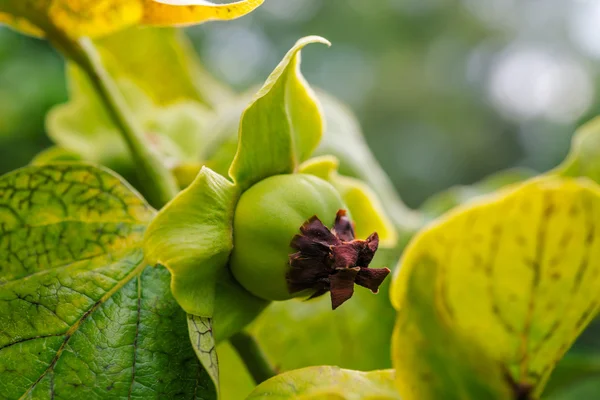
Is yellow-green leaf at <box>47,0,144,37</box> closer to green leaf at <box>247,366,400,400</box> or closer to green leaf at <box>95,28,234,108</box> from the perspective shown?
green leaf at <box>247,366,400,400</box>

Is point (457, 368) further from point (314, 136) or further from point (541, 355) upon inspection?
point (314, 136)

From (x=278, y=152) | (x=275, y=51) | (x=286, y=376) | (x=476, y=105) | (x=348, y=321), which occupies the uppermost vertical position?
Answer: (x=278, y=152)

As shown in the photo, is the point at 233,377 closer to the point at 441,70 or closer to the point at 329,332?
the point at 329,332

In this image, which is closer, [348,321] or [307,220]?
[307,220]

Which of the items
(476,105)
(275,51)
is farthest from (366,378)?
(476,105)

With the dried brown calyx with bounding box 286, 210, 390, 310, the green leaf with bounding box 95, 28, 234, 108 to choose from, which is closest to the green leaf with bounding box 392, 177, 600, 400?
the dried brown calyx with bounding box 286, 210, 390, 310

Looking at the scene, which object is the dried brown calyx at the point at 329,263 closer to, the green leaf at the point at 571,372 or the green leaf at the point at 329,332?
the green leaf at the point at 329,332
